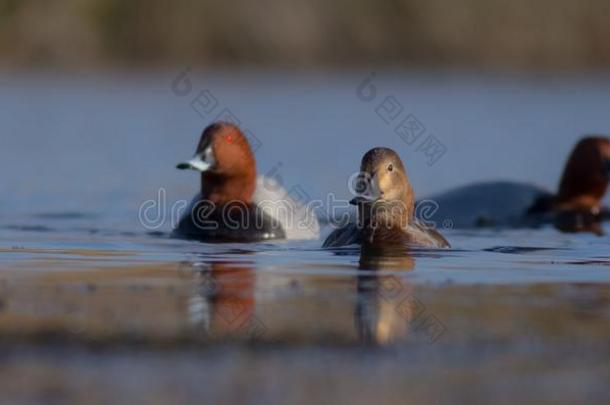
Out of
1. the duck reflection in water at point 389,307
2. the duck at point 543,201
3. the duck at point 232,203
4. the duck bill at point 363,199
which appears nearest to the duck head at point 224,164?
the duck at point 232,203

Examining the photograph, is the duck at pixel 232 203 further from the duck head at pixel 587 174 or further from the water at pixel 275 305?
the duck head at pixel 587 174

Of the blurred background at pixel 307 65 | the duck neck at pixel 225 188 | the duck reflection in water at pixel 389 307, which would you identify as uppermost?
the blurred background at pixel 307 65

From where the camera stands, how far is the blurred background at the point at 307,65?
25.3m

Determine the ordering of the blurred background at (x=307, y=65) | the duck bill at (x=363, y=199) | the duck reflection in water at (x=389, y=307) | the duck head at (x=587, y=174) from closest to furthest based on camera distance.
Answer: the duck reflection in water at (x=389, y=307)
the duck bill at (x=363, y=199)
the duck head at (x=587, y=174)
the blurred background at (x=307, y=65)

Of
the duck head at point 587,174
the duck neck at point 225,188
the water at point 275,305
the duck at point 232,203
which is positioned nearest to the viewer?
the water at point 275,305

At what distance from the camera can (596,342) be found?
267 inches

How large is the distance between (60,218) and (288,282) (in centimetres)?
564

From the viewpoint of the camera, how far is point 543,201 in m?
14.4

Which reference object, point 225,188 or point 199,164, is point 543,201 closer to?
point 225,188

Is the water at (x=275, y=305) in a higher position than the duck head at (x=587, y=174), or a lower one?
lower

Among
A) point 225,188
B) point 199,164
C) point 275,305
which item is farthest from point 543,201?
point 275,305

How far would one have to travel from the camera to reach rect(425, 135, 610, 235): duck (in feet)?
44.9

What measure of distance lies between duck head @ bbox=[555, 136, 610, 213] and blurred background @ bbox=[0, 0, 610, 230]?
8.86m

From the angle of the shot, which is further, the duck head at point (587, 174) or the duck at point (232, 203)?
the duck head at point (587, 174)
